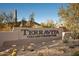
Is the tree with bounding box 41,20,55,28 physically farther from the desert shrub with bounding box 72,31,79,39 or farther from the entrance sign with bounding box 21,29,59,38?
the desert shrub with bounding box 72,31,79,39

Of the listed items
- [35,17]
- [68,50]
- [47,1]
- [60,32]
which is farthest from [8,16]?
[68,50]

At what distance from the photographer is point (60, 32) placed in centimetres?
183

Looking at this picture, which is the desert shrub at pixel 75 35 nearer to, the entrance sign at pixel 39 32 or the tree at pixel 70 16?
the tree at pixel 70 16

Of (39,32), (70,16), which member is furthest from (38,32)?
(70,16)

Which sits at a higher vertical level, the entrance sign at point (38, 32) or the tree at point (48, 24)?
the tree at point (48, 24)

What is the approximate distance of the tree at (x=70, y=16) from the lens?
1.82 meters

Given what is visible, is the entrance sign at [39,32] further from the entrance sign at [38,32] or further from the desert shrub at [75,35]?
the desert shrub at [75,35]

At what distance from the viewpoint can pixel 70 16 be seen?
6.03ft

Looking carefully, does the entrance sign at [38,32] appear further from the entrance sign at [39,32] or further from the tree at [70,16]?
the tree at [70,16]

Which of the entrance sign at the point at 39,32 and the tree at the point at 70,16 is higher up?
the tree at the point at 70,16

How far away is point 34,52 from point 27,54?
0.06 metres

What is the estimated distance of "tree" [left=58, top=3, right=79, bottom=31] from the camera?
5.98 feet

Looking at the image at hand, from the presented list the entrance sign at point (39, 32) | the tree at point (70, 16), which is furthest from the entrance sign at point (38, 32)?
the tree at point (70, 16)

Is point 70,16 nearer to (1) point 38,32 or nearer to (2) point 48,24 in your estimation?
(2) point 48,24
